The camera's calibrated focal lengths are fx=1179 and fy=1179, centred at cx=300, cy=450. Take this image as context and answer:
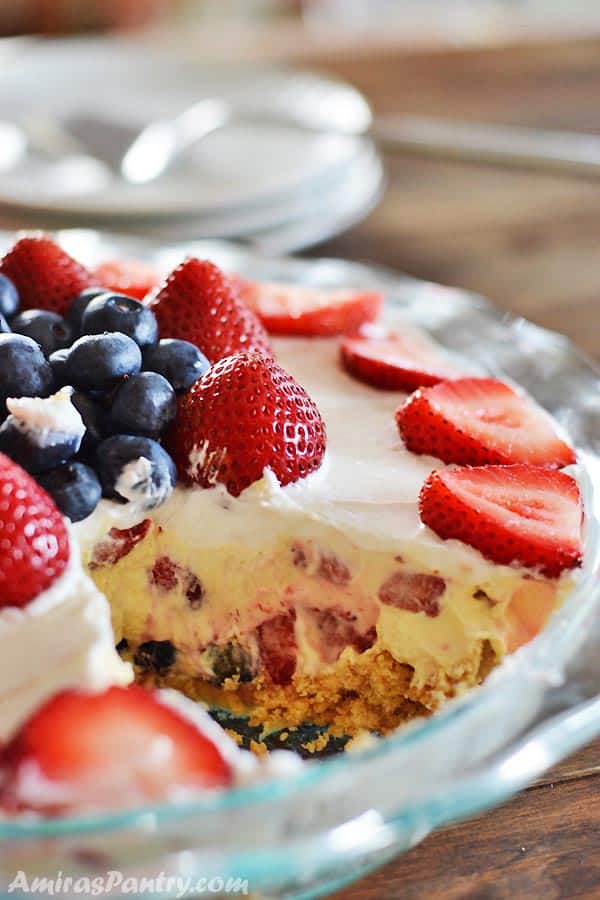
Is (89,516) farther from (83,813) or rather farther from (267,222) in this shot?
(267,222)

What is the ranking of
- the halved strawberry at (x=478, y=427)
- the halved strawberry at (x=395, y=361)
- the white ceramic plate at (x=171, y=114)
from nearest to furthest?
A: the halved strawberry at (x=478, y=427) → the halved strawberry at (x=395, y=361) → the white ceramic plate at (x=171, y=114)

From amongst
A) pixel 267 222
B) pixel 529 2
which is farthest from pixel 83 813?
pixel 529 2

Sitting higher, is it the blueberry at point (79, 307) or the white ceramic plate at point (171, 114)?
the blueberry at point (79, 307)

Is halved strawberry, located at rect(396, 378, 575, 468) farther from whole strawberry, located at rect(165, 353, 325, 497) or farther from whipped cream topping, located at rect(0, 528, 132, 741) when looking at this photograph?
whipped cream topping, located at rect(0, 528, 132, 741)

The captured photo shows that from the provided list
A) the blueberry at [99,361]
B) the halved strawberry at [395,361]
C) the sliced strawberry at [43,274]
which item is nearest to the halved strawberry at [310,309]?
the halved strawberry at [395,361]

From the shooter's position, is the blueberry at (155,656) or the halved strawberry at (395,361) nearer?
the blueberry at (155,656)

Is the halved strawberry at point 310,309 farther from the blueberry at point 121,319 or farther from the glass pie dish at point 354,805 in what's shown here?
the glass pie dish at point 354,805

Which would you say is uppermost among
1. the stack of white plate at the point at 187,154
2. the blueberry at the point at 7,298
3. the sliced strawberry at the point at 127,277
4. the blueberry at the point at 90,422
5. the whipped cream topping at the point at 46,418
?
the whipped cream topping at the point at 46,418

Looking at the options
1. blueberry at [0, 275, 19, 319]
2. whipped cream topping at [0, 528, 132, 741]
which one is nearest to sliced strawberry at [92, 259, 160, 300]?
blueberry at [0, 275, 19, 319]

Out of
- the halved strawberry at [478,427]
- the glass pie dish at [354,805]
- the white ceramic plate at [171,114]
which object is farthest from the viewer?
the white ceramic plate at [171,114]
